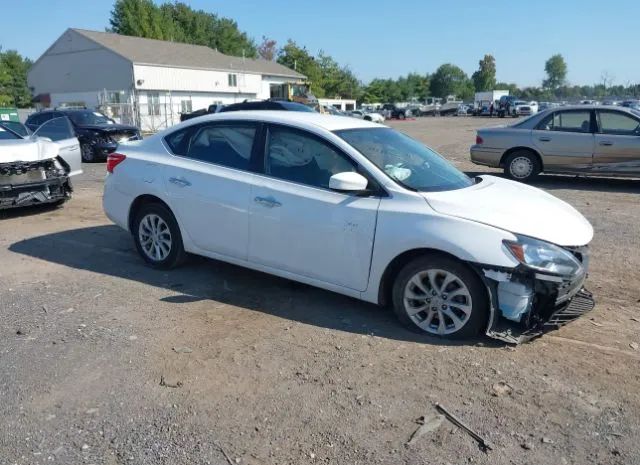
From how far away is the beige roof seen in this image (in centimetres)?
4412

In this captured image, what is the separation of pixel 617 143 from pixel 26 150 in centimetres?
1021

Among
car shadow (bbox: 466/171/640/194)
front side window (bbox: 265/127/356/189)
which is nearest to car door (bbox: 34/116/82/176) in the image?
front side window (bbox: 265/127/356/189)

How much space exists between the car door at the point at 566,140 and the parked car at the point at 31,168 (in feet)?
29.2

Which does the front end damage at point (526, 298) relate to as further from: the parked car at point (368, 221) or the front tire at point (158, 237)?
the front tire at point (158, 237)

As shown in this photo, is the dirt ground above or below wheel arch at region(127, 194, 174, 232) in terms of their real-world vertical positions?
below

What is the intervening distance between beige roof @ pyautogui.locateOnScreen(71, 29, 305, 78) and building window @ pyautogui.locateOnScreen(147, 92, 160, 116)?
2327 millimetres

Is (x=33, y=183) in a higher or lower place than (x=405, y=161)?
lower

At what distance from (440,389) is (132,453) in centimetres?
186

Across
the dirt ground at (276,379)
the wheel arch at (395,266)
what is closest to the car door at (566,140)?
the dirt ground at (276,379)

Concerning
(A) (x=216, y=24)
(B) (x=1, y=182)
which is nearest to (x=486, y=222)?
(B) (x=1, y=182)

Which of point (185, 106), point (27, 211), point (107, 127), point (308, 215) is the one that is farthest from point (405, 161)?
point (185, 106)

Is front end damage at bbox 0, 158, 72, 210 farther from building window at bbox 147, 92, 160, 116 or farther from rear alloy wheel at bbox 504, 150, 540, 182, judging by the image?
building window at bbox 147, 92, 160, 116

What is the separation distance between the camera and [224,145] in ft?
17.9

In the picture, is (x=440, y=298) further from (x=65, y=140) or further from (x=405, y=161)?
(x=65, y=140)
